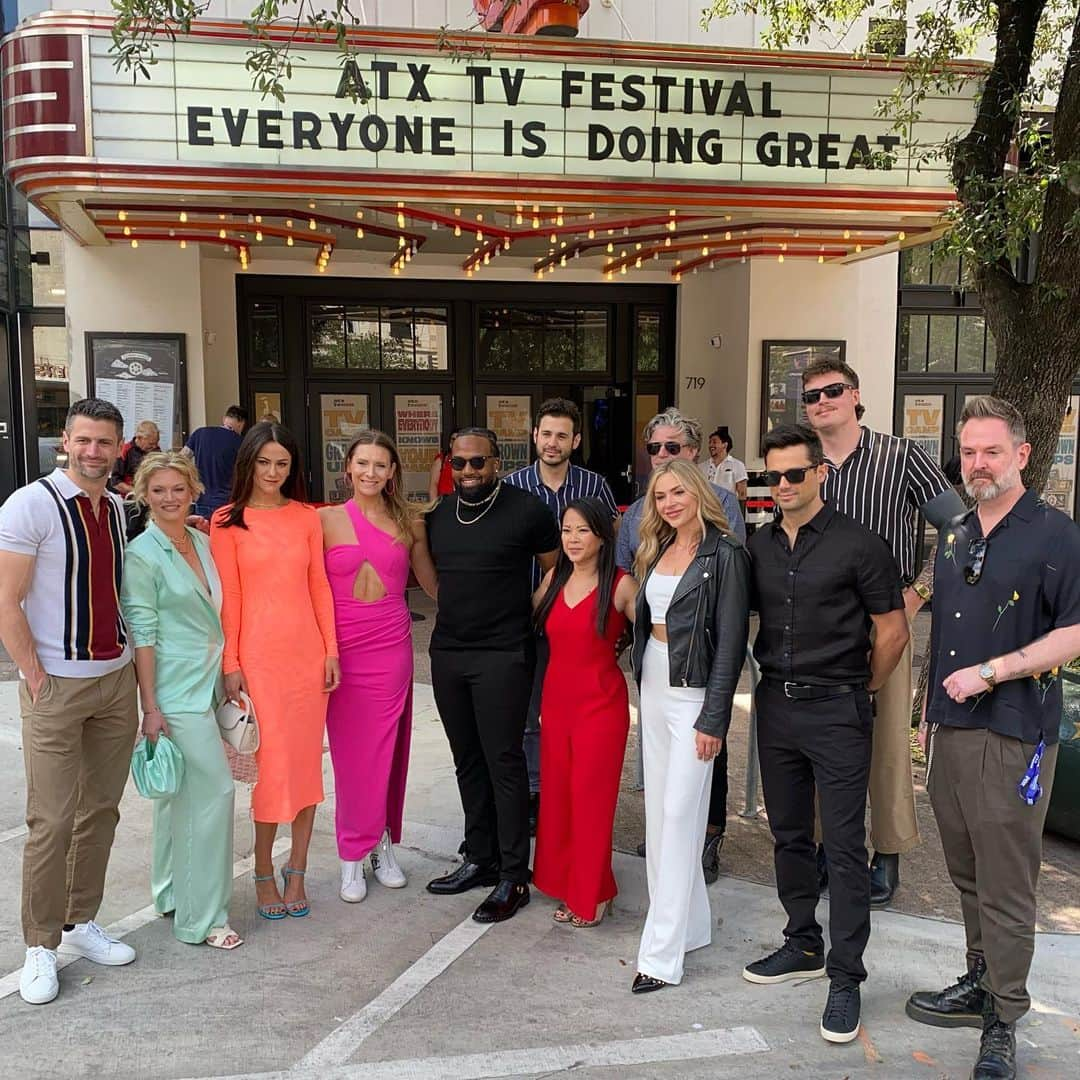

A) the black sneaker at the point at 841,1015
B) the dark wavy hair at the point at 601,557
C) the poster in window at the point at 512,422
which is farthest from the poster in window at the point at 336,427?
the black sneaker at the point at 841,1015

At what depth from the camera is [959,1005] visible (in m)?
3.31

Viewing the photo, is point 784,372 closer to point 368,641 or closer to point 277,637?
point 368,641

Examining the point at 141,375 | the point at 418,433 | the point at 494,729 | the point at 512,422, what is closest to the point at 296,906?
the point at 494,729

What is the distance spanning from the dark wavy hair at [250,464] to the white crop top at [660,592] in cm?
146

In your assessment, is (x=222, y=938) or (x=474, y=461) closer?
(x=222, y=938)

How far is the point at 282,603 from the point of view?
3.88 meters

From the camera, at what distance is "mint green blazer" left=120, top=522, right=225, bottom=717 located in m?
3.60

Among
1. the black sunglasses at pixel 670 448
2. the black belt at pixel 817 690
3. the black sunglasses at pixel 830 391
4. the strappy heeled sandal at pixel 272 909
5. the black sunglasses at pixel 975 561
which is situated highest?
the black sunglasses at pixel 830 391

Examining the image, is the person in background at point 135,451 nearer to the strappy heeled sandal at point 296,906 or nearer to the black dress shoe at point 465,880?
the strappy heeled sandal at point 296,906

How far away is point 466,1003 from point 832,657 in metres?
1.70

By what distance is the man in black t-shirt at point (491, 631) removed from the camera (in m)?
3.99

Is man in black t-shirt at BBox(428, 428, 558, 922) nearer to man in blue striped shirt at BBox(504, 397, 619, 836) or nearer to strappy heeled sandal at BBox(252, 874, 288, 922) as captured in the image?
man in blue striped shirt at BBox(504, 397, 619, 836)

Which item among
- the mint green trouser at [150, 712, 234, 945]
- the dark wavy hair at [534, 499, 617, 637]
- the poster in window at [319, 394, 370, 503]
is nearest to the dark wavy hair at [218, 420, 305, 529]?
the mint green trouser at [150, 712, 234, 945]

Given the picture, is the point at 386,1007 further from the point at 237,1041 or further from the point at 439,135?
the point at 439,135
